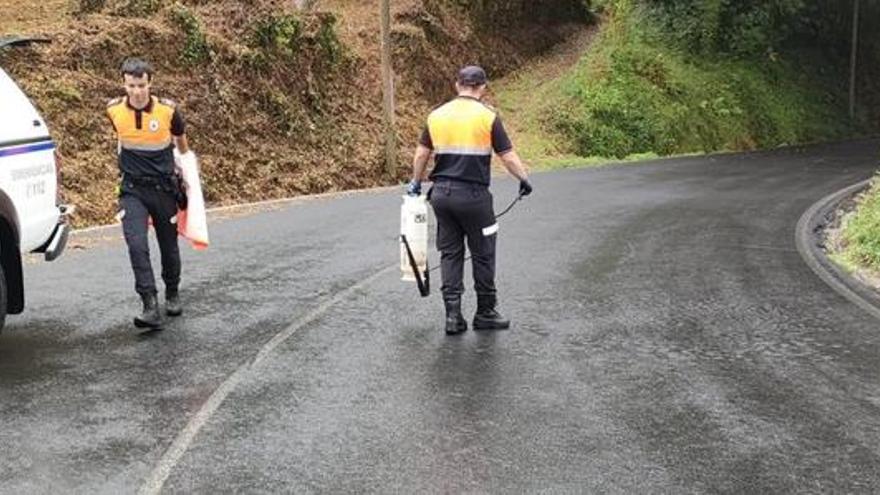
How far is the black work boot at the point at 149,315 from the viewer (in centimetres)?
755

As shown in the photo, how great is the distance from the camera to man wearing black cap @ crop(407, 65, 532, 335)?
7.36m

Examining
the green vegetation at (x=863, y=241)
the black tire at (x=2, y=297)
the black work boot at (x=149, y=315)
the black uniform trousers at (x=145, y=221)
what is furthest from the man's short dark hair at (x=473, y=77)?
the green vegetation at (x=863, y=241)

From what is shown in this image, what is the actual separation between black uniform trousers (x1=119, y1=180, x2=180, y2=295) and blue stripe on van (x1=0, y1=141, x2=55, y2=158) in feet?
2.01

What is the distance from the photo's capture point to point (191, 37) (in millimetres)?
20484

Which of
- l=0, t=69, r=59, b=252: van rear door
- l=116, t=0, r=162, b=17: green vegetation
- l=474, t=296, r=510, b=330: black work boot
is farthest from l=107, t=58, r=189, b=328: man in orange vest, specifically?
l=116, t=0, r=162, b=17: green vegetation

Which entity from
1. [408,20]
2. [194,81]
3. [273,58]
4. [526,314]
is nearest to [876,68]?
[408,20]

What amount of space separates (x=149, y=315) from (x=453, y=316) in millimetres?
2296

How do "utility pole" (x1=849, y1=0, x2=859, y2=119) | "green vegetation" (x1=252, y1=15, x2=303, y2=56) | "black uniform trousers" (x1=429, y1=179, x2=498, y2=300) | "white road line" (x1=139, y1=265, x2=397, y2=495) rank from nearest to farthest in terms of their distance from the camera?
"white road line" (x1=139, y1=265, x2=397, y2=495) < "black uniform trousers" (x1=429, y1=179, x2=498, y2=300) < "green vegetation" (x1=252, y1=15, x2=303, y2=56) < "utility pole" (x1=849, y1=0, x2=859, y2=119)

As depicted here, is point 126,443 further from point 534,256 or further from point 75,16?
point 75,16

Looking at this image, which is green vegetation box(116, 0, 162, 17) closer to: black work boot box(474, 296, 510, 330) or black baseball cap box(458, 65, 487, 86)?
black baseball cap box(458, 65, 487, 86)

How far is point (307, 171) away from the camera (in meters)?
20.3

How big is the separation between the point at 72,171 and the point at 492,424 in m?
12.0

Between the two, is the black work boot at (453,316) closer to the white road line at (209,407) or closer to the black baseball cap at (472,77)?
the white road line at (209,407)

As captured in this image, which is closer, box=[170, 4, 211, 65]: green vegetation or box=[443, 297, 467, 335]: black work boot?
box=[443, 297, 467, 335]: black work boot
